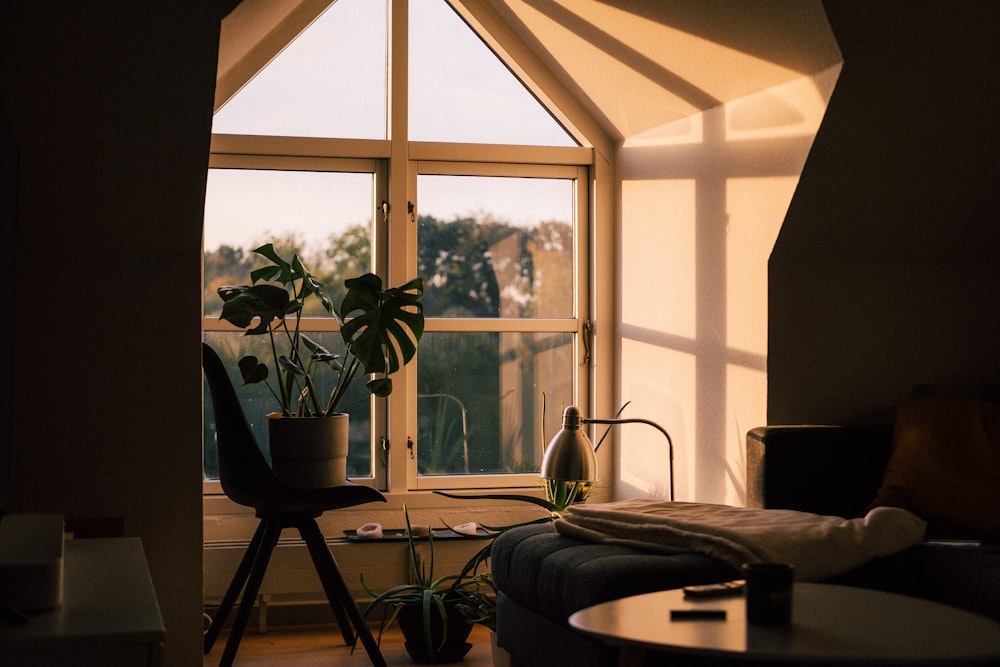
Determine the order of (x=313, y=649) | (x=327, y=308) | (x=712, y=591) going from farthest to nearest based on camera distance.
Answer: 1. (x=313, y=649)
2. (x=327, y=308)
3. (x=712, y=591)

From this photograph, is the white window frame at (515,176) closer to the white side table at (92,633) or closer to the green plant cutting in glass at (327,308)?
the green plant cutting in glass at (327,308)

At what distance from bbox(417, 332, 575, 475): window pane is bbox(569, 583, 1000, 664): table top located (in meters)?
2.46

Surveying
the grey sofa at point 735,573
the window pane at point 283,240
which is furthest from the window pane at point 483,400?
the grey sofa at point 735,573

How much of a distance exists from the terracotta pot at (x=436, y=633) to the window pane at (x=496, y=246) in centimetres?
127

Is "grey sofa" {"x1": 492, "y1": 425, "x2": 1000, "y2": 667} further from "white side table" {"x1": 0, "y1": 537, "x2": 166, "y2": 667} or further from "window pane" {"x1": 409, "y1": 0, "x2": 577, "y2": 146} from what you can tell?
"window pane" {"x1": 409, "y1": 0, "x2": 577, "y2": 146}

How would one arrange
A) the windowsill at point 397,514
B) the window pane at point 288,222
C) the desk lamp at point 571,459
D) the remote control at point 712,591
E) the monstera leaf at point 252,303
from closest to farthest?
the remote control at point 712,591
the desk lamp at point 571,459
the monstera leaf at point 252,303
the windowsill at point 397,514
the window pane at point 288,222

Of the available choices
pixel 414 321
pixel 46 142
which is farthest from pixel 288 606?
pixel 46 142

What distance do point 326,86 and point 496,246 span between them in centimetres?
93

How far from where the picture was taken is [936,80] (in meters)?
3.09

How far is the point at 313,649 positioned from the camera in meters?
3.78

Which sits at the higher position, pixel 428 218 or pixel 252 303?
pixel 428 218

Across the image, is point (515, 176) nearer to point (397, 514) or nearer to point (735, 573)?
point (397, 514)

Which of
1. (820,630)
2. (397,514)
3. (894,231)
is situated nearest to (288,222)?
(397,514)

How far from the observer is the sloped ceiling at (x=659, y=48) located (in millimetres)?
3057
